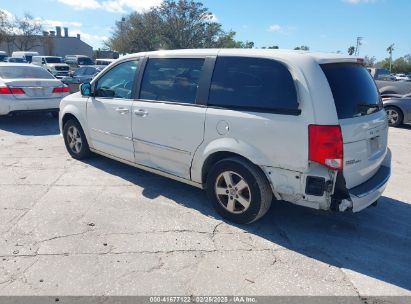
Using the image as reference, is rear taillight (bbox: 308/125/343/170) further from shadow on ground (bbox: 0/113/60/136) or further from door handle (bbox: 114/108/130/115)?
shadow on ground (bbox: 0/113/60/136)

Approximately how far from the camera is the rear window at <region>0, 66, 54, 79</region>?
888 cm

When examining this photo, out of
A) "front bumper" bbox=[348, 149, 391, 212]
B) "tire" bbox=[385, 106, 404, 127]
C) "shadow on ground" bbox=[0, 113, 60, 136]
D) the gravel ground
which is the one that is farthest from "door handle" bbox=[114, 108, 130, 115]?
"tire" bbox=[385, 106, 404, 127]

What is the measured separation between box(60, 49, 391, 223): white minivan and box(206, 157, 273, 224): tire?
11 mm

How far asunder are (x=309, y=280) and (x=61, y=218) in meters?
2.69

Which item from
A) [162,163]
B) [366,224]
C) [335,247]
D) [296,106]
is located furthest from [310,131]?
[162,163]

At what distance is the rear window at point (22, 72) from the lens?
349 inches

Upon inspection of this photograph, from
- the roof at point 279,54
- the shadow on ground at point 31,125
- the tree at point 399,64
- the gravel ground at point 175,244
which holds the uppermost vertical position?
the tree at point 399,64

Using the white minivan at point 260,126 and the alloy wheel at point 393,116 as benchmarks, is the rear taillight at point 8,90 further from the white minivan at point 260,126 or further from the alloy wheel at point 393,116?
the alloy wheel at point 393,116

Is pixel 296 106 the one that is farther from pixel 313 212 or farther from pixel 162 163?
pixel 162 163

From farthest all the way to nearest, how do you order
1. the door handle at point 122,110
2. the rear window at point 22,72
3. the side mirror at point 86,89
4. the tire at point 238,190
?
the rear window at point 22,72
the side mirror at point 86,89
the door handle at point 122,110
the tire at point 238,190

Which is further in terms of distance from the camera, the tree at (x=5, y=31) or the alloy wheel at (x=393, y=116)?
the tree at (x=5, y=31)

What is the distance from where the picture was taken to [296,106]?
3207 millimetres

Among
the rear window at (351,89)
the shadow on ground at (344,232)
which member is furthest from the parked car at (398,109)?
the rear window at (351,89)

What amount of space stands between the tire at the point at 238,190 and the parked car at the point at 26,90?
6.54 metres
